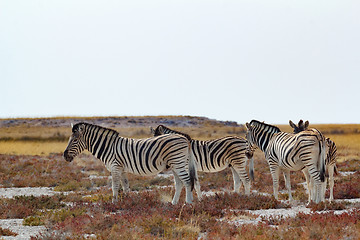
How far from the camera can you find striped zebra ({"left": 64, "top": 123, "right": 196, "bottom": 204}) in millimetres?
13609

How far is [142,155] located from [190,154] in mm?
1449

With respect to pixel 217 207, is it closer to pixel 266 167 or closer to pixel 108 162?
pixel 108 162

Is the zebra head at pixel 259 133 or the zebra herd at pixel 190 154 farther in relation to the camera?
the zebra head at pixel 259 133

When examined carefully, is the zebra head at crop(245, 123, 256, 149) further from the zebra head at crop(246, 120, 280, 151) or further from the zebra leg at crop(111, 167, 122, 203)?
the zebra leg at crop(111, 167, 122, 203)

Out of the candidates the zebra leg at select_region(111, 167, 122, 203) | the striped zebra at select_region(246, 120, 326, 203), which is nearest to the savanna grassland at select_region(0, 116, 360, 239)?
the zebra leg at select_region(111, 167, 122, 203)

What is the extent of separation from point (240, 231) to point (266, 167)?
17.0 m

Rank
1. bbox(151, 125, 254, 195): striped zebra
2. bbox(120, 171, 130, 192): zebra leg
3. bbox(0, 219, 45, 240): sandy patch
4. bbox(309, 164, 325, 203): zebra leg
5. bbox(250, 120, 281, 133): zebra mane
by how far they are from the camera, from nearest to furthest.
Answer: bbox(0, 219, 45, 240): sandy patch
bbox(309, 164, 325, 203): zebra leg
bbox(120, 171, 130, 192): zebra leg
bbox(151, 125, 254, 195): striped zebra
bbox(250, 120, 281, 133): zebra mane

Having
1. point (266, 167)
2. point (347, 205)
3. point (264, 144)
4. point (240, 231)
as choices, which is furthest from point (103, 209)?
point (266, 167)

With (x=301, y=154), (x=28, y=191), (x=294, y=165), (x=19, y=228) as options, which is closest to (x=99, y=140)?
(x=19, y=228)

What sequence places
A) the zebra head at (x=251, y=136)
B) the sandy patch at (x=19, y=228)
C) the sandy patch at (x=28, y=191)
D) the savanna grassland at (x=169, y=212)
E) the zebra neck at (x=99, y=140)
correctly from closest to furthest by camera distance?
1. the savanna grassland at (x=169, y=212)
2. the sandy patch at (x=19, y=228)
3. the zebra neck at (x=99, y=140)
4. the zebra head at (x=251, y=136)
5. the sandy patch at (x=28, y=191)

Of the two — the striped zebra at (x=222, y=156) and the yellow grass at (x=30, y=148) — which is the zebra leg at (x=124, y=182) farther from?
the yellow grass at (x=30, y=148)

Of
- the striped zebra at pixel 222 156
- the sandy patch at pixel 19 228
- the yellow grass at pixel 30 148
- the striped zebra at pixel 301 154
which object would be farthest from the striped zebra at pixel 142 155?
the yellow grass at pixel 30 148

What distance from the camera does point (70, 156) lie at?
14.8m

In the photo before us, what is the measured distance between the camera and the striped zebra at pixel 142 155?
1361 cm
